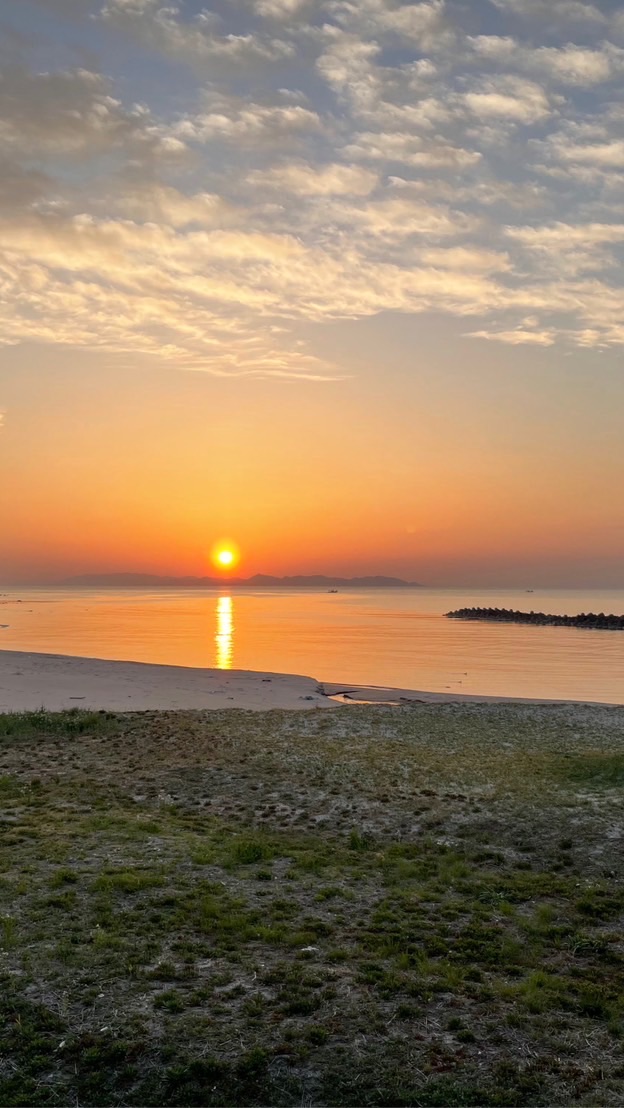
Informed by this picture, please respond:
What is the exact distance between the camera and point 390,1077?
8297mm

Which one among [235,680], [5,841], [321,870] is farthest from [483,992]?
[235,680]

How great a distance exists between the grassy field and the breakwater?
109671mm

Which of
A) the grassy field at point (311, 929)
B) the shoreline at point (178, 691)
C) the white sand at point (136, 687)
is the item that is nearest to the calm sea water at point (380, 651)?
the shoreline at point (178, 691)

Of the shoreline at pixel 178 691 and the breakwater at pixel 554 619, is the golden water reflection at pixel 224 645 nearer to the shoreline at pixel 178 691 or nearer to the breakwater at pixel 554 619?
the shoreline at pixel 178 691

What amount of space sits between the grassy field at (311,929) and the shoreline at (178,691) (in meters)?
14.3

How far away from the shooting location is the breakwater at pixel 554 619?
12625 centimetres

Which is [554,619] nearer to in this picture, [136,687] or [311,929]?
[136,687]

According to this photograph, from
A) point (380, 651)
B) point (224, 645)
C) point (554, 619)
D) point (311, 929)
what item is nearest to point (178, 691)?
point (311, 929)

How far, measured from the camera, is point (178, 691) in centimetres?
4284

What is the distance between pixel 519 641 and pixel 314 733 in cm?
7096

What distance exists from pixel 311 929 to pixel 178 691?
31.7 m

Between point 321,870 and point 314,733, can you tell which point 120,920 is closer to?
point 321,870

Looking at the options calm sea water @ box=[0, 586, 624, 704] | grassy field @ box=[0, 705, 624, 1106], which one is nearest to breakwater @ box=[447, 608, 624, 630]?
calm sea water @ box=[0, 586, 624, 704]

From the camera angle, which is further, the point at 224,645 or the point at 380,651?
the point at 224,645
